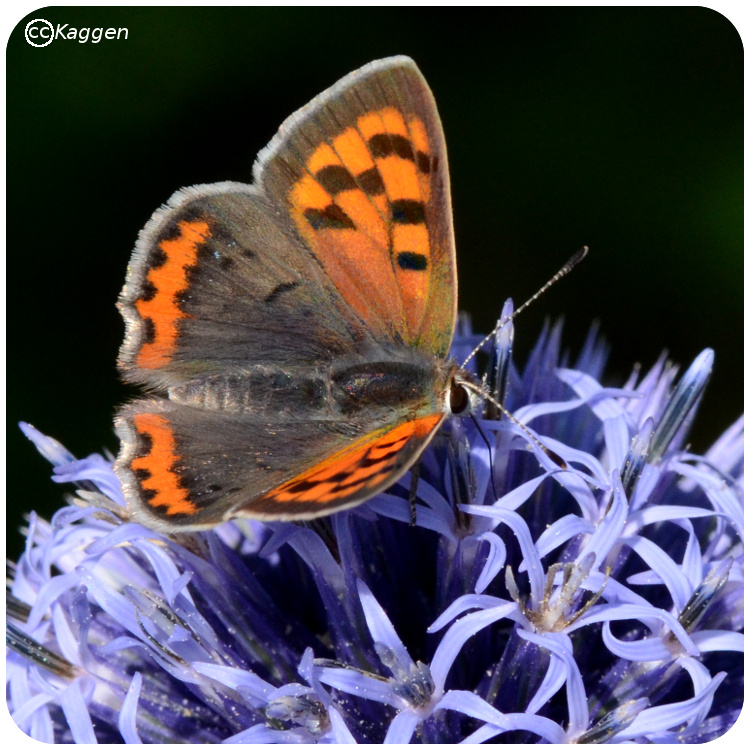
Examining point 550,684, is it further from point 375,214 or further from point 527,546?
point 375,214

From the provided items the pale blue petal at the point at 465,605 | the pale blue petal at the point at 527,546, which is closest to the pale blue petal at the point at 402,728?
the pale blue petal at the point at 465,605

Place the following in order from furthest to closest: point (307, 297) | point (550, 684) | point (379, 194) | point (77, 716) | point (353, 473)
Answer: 1. point (307, 297)
2. point (379, 194)
3. point (77, 716)
4. point (550, 684)
5. point (353, 473)

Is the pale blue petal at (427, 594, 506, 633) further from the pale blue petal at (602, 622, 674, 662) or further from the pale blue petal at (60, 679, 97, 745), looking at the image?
the pale blue petal at (60, 679, 97, 745)

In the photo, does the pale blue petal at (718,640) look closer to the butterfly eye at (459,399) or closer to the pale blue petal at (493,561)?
the pale blue petal at (493,561)

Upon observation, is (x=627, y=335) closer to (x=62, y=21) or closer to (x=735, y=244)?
(x=735, y=244)

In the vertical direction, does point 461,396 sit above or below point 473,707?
above

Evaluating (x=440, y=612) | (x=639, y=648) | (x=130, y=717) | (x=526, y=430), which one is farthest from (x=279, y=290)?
(x=639, y=648)
